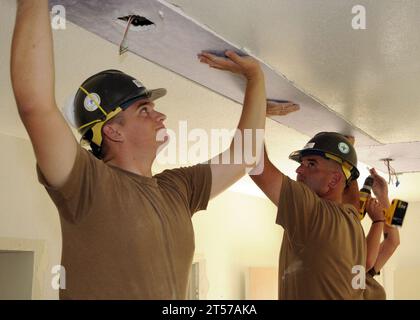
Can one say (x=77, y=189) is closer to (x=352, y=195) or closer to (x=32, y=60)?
(x=32, y=60)

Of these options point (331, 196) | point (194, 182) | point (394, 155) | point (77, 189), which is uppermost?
point (394, 155)

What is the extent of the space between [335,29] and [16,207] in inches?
96.0

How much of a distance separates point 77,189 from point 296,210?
1.18 m

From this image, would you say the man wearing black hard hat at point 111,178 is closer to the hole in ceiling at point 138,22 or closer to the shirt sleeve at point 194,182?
the shirt sleeve at point 194,182

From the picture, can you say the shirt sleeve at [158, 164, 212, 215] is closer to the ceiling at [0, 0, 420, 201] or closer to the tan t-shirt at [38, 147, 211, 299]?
the tan t-shirt at [38, 147, 211, 299]

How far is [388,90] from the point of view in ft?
8.54

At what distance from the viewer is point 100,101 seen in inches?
64.9

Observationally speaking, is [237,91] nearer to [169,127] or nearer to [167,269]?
[169,127]

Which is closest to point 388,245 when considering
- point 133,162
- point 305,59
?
point 305,59

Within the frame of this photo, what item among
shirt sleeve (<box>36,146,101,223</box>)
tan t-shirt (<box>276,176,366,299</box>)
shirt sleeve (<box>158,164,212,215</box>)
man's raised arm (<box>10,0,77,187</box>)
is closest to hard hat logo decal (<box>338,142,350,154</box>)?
tan t-shirt (<box>276,176,366,299</box>)

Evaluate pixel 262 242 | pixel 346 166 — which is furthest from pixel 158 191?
pixel 262 242

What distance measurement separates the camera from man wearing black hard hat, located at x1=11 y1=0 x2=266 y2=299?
1195 mm

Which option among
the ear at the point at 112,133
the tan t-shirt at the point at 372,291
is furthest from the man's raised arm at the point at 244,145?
the tan t-shirt at the point at 372,291

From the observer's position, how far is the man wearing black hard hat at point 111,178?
120 centimetres
